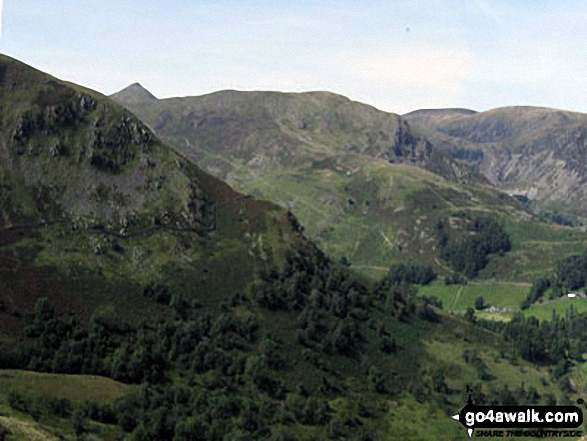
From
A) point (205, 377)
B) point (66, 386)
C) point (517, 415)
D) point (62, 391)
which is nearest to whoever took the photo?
point (517, 415)

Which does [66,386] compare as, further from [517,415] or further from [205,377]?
[517,415]

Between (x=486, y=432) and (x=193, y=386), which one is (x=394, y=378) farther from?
(x=193, y=386)

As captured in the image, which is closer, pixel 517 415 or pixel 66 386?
pixel 517 415

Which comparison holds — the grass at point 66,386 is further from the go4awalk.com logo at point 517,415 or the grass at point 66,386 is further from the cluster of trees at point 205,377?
the go4awalk.com logo at point 517,415

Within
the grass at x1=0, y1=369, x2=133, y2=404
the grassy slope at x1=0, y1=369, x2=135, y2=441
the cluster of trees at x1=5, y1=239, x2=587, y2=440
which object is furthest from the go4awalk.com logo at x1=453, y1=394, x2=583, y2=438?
the grass at x1=0, y1=369, x2=133, y2=404

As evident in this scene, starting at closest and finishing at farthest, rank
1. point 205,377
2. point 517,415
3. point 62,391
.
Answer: point 517,415, point 62,391, point 205,377

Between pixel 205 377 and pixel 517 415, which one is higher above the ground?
pixel 517 415

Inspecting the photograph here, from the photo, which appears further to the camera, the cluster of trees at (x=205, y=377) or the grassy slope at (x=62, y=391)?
the cluster of trees at (x=205, y=377)

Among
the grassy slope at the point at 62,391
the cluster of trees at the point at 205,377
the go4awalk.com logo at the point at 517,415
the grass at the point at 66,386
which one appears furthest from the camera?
the cluster of trees at the point at 205,377

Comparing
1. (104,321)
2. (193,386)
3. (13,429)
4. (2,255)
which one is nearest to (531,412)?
(13,429)

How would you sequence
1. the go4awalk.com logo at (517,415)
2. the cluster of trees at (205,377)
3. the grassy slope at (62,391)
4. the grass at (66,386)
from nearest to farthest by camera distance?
the go4awalk.com logo at (517,415) < the grassy slope at (62,391) < the grass at (66,386) < the cluster of trees at (205,377)

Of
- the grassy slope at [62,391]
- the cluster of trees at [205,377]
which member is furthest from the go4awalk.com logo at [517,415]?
the grassy slope at [62,391]

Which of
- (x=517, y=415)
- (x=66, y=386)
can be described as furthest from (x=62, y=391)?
(x=517, y=415)

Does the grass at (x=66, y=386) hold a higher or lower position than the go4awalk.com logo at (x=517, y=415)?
lower
